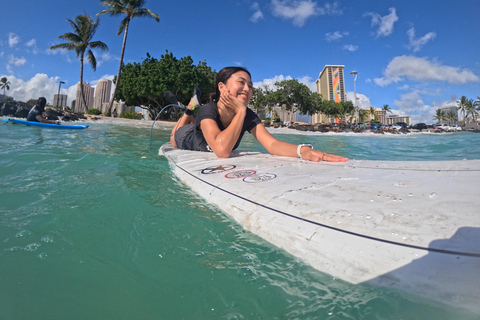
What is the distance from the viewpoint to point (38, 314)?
70 cm

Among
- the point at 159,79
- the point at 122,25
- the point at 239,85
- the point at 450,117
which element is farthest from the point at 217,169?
the point at 450,117

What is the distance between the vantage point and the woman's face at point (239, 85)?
8.61ft

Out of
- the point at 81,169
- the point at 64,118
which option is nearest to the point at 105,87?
the point at 64,118

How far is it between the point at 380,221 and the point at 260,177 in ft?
2.78

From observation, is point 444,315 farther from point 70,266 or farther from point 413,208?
point 70,266

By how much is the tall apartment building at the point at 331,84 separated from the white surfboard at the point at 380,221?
80.8 metres

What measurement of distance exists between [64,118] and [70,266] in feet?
64.3

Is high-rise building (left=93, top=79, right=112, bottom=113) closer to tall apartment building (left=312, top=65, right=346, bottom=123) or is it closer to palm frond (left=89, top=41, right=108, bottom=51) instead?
palm frond (left=89, top=41, right=108, bottom=51)

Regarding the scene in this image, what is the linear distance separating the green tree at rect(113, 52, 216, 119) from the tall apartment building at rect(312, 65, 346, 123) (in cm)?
6286

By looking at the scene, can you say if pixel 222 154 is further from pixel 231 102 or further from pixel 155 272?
pixel 155 272

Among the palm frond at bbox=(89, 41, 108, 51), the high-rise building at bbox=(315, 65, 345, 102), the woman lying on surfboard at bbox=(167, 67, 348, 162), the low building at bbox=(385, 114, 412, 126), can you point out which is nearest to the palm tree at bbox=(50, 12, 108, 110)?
the palm frond at bbox=(89, 41, 108, 51)

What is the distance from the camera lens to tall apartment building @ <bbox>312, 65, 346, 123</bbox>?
85.9 m

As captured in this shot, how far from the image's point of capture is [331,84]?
97.0 meters

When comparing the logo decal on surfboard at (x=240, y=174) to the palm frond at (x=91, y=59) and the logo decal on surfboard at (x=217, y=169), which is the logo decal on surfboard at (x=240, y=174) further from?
the palm frond at (x=91, y=59)
